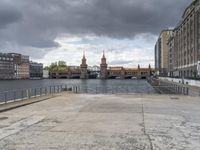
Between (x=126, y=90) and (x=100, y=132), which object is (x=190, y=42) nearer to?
(x=126, y=90)

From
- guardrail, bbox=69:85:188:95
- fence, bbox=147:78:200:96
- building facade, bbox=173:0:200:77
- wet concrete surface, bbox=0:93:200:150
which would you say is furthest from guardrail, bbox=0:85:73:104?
building facade, bbox=173:0:200:77

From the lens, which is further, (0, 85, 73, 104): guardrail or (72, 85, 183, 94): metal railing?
(72, 85, 183, 94): metal railing

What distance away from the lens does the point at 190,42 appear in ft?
368

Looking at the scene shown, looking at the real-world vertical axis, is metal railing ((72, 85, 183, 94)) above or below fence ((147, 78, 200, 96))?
below

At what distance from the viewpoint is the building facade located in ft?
328

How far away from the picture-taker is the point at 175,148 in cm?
945

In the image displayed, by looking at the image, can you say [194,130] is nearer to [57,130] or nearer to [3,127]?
[57,130]

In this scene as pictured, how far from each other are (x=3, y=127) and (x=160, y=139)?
6947 mm

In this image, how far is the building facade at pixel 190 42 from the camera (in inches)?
3932

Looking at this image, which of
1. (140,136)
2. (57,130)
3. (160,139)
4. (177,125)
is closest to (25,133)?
(57,130)

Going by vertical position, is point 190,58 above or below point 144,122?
above

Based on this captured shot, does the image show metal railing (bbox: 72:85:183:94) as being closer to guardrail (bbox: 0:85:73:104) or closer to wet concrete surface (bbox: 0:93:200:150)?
guardrail (bbox: 0:85:73:104)

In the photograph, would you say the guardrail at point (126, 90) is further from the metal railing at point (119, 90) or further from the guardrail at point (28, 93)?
the guardrail at point (28, 93)

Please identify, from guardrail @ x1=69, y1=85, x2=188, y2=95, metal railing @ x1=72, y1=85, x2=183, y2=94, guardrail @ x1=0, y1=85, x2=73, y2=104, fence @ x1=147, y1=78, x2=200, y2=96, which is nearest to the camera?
guardrail @ x1=0, y1=85, x2=73, y2=104
